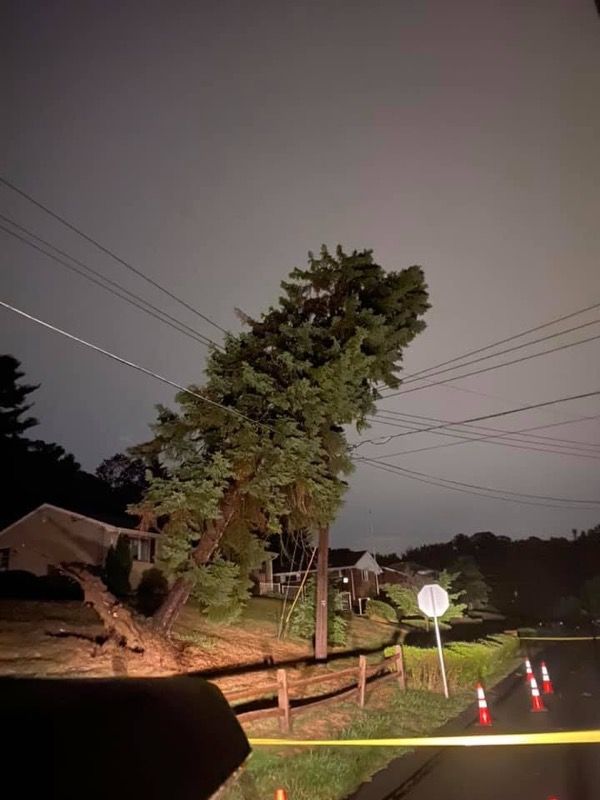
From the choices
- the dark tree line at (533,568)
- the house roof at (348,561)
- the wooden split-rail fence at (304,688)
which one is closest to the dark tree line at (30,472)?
the house roof at (348,561)

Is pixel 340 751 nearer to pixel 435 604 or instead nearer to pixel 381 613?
pixel 435 604

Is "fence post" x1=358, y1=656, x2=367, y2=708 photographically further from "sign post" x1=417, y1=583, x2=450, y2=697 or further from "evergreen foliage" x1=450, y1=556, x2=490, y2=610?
"evergreen foliage" x1=450, y1=556, x2=490, y2=610

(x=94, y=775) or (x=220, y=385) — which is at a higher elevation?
(x=220, y=385)

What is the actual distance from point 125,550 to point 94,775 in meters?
23.9

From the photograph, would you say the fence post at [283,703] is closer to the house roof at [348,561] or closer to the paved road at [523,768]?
the paved road at [523,768]

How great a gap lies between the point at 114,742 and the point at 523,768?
6.72 m

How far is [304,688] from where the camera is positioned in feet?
44.0

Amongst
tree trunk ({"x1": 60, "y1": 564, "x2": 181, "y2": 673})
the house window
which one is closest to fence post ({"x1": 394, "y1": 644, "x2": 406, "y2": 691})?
tree trunk ({"x1": 60, "y1": 564, "x2": 181, "y2": 673})

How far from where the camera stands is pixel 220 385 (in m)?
15.4

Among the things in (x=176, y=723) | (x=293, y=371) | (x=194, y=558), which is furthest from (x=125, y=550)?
(x=176, y=723)

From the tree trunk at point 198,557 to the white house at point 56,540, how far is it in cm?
1626

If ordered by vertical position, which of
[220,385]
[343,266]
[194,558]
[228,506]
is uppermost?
[343,266]

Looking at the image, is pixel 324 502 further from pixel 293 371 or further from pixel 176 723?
pixel 176 723

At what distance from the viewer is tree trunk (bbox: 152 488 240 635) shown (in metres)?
14.0
